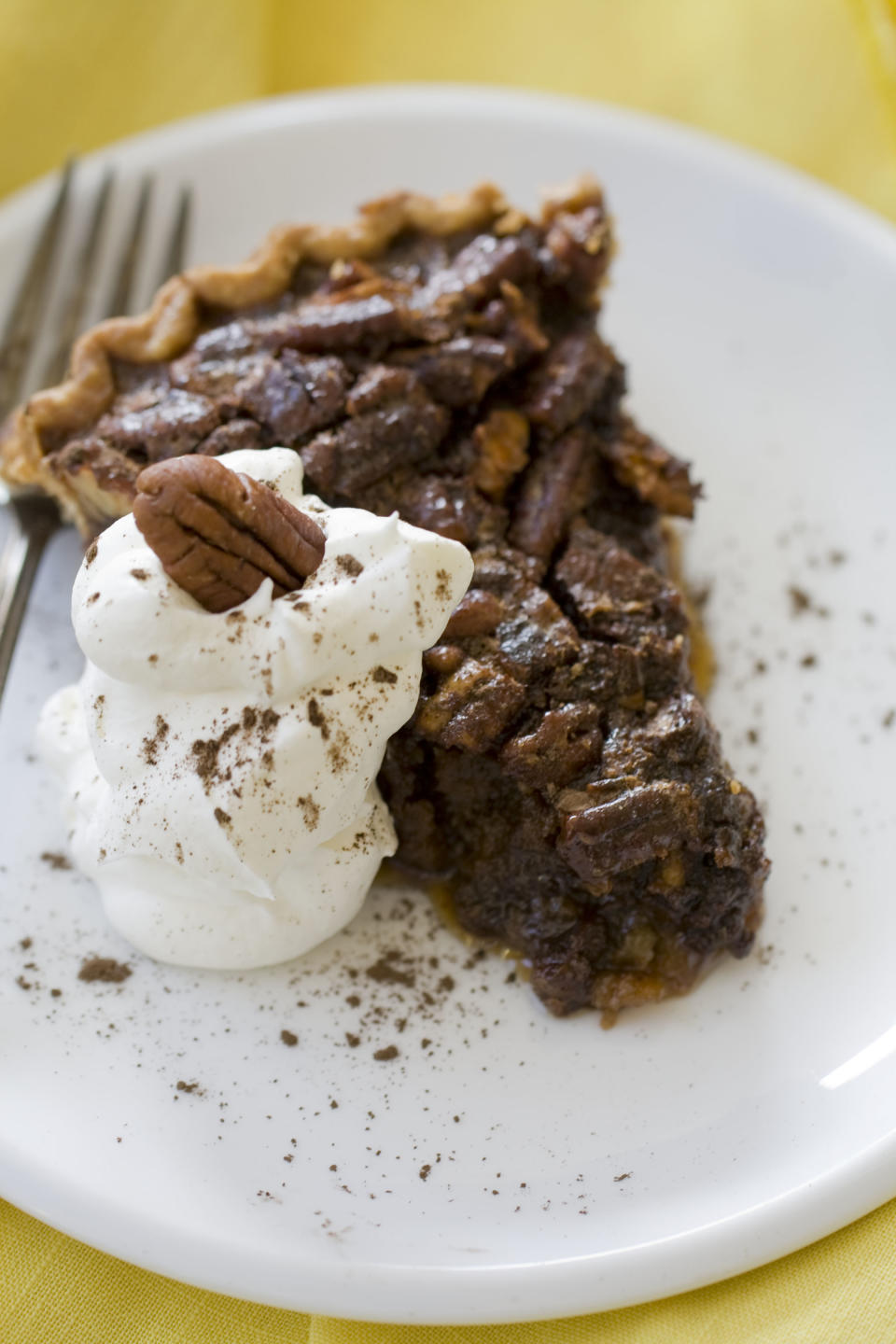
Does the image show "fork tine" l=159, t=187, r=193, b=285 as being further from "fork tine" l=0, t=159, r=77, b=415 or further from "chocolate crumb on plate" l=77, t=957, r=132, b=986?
"chocolate crumb on plate" l=77, t=957, r=132, b=986

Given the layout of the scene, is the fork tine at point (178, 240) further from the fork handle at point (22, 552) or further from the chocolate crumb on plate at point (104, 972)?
the chocolate crumb on plate at point (104, 972)

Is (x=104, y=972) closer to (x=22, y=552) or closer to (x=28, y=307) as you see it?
(x=22, y=552)

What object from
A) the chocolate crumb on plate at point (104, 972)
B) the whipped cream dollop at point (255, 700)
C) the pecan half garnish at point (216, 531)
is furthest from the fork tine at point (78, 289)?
the chocolate crumb on plate at point (104, 972)

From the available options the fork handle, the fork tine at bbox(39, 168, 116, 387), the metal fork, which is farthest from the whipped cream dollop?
the fork tine at bbox(39, 168, 116, 387)

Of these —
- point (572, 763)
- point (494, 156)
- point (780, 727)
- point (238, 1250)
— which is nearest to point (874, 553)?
point (780, 727)

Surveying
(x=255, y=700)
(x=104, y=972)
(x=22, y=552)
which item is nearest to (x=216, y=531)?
(x=255, y=700)

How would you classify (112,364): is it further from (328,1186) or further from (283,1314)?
(283,1314)
